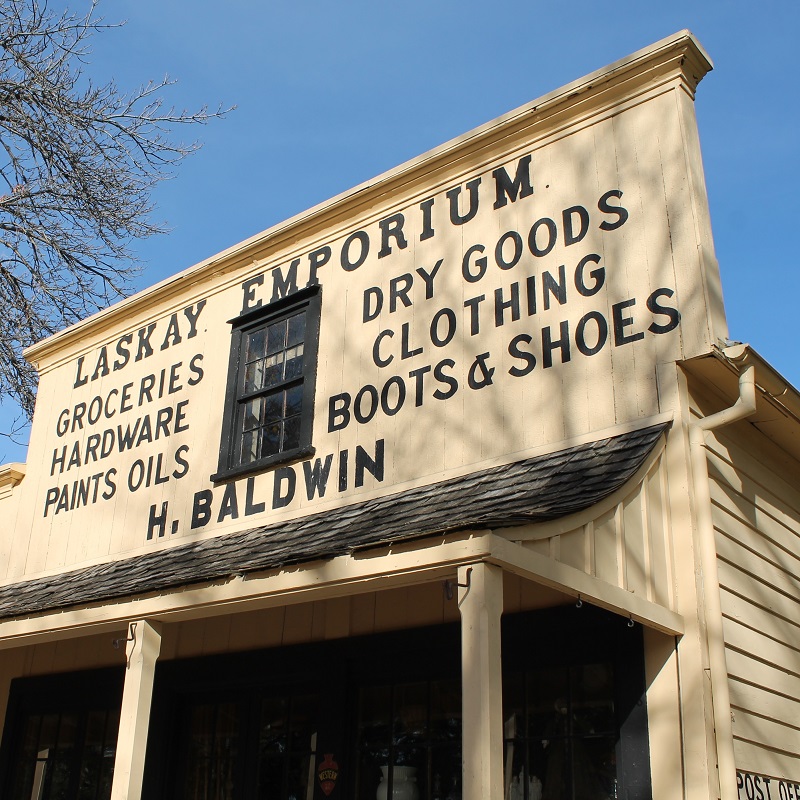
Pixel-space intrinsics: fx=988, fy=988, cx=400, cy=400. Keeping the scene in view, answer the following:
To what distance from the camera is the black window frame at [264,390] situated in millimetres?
8180

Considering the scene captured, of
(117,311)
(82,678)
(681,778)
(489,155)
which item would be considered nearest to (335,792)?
(681,778)

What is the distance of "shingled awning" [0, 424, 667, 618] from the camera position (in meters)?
5.13

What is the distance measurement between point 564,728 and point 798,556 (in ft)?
8.10

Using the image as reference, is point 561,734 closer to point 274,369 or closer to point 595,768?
point 595,768

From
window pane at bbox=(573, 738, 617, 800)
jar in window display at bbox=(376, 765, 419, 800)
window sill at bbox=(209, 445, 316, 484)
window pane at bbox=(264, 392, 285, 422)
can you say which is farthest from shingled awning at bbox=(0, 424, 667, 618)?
jar in window display at bbox=(376, 765, 419, 800)

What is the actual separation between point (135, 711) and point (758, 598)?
12.9ft

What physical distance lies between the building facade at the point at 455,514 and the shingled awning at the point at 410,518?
0.13ft

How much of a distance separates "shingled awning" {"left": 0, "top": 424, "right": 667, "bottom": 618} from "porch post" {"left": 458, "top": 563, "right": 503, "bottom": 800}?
28 centimetres

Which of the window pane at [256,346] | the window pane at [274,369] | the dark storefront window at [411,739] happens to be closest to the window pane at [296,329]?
the window pane at [274,369]

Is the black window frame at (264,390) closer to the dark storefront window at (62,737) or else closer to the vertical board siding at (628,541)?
the dark storefront window at (62,737)

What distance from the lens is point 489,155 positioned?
308 inches

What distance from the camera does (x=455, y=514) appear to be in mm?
5391

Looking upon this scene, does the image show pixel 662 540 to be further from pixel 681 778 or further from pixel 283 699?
pixel 283 699

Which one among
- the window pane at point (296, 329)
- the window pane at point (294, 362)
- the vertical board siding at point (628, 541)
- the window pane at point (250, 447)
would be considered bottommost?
the vertical board siding at point (628, 541)
